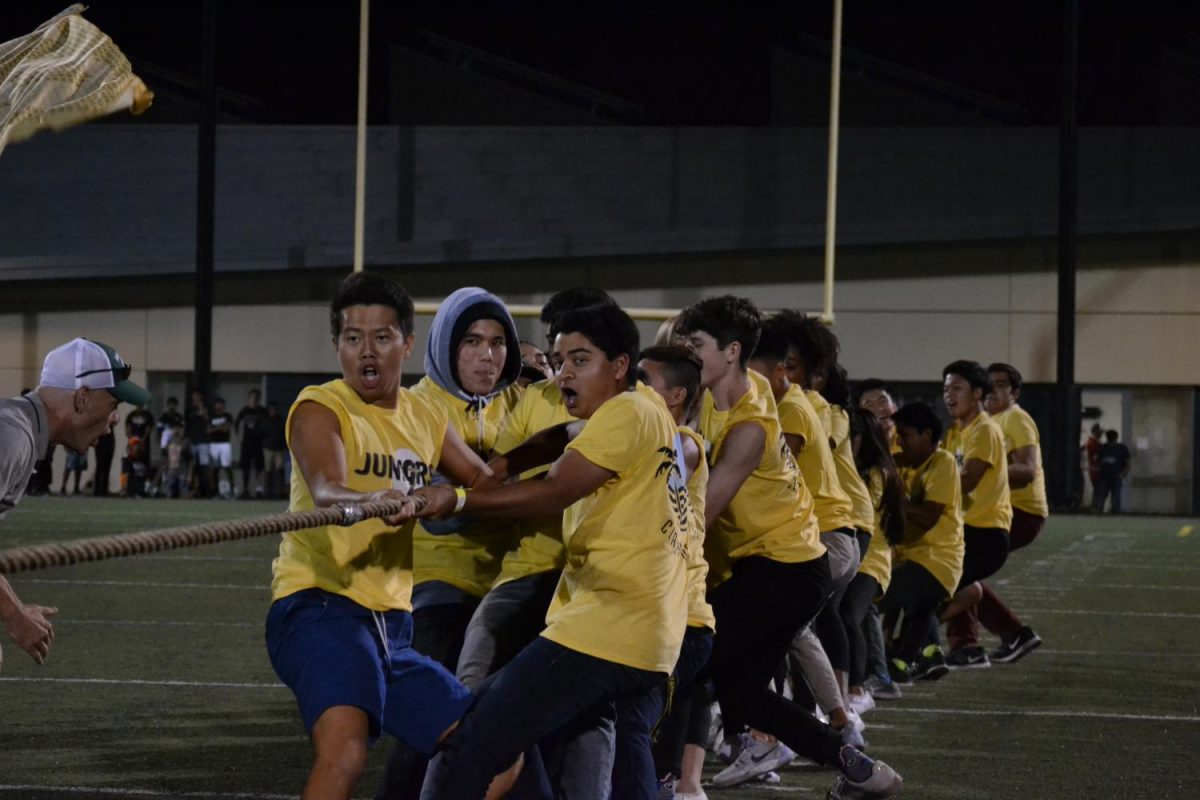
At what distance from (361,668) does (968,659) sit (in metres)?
6.64

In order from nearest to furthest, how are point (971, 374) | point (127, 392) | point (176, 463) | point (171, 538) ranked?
point (171, 538), point (127, 392), point (971, 374), point (176, 463)

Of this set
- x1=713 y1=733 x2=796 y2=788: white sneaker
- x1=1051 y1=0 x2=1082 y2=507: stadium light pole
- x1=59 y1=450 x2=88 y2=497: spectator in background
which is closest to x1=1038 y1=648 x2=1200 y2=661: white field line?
x1=713 y1=733 x2=796 y2=788: white sneaker

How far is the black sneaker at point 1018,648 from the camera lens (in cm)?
1063

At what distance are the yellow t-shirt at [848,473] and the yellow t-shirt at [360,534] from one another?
3.58 meters

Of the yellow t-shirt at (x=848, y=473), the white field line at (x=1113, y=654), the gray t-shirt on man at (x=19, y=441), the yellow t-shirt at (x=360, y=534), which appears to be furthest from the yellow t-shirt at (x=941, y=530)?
the gray t-shirt on man at (x=19, y=441)

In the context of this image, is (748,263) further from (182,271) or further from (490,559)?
(490,559)

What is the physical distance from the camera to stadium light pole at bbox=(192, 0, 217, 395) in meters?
27.6

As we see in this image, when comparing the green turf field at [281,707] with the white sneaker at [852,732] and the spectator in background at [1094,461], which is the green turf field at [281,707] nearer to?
the white sneaker at [852,732]

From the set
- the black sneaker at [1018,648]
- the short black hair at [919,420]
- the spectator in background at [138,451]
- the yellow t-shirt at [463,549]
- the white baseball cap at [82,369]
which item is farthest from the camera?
the spectator in background at [138,451]

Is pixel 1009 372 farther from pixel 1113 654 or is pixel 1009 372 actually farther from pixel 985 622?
pixel 1113 654

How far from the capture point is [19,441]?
Answer: 14.7 ft

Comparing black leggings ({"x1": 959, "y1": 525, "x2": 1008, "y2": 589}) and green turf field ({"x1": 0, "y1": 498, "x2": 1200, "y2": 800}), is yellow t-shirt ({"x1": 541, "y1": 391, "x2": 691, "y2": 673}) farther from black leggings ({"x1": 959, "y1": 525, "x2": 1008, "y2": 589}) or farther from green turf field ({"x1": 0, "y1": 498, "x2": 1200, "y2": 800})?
black leggings ({"x1": 959, "y1": 525, "x2": 1008, "y2": 589})

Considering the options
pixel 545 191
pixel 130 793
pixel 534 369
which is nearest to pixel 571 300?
pixel 534 369

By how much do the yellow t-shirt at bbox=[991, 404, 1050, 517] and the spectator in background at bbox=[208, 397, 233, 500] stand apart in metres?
17.5
